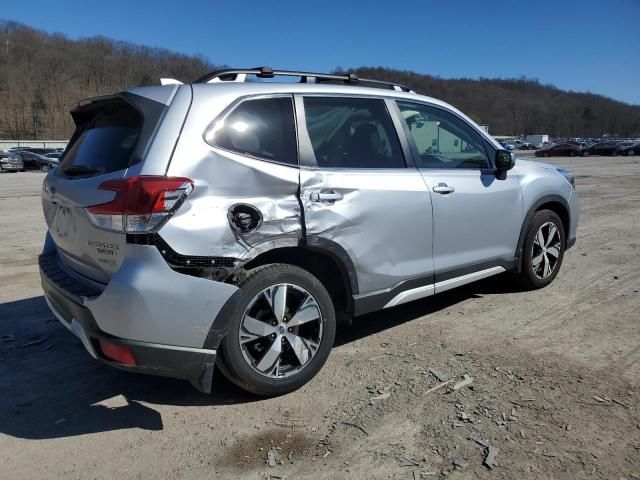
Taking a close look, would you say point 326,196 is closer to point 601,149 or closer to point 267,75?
point 267,75

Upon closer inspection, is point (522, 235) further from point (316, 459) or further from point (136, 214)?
point (136, 214)

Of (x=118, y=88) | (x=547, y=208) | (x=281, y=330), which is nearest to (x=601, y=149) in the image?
(x=547, y=208)

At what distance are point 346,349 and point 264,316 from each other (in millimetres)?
1067

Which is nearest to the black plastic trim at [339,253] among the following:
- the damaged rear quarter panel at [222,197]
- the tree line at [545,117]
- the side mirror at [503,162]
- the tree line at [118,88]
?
the damaged rear quarter panel at [222,197]

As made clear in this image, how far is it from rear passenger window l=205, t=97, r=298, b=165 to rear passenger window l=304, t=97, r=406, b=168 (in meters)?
0.17

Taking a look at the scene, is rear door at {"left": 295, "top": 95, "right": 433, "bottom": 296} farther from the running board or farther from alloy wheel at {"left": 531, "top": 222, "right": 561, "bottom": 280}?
alloy wheel at {"left": 531, "top": 222, "right": 561, "bottom": 280}

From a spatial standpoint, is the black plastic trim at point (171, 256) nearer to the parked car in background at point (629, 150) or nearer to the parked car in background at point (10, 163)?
the parked car in background at point (10, 163)

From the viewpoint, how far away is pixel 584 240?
25.8ft

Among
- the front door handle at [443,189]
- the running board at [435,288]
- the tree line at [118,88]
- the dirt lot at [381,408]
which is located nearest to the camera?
the dirt lot at [381,408]

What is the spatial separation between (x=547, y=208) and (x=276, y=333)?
3.36 meters

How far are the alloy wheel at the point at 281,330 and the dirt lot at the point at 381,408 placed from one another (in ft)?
0.79

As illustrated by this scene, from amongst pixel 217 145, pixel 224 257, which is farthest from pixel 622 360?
pixel 217 145

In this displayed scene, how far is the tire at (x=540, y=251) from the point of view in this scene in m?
5.04

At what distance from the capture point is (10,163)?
39094 millimetres
